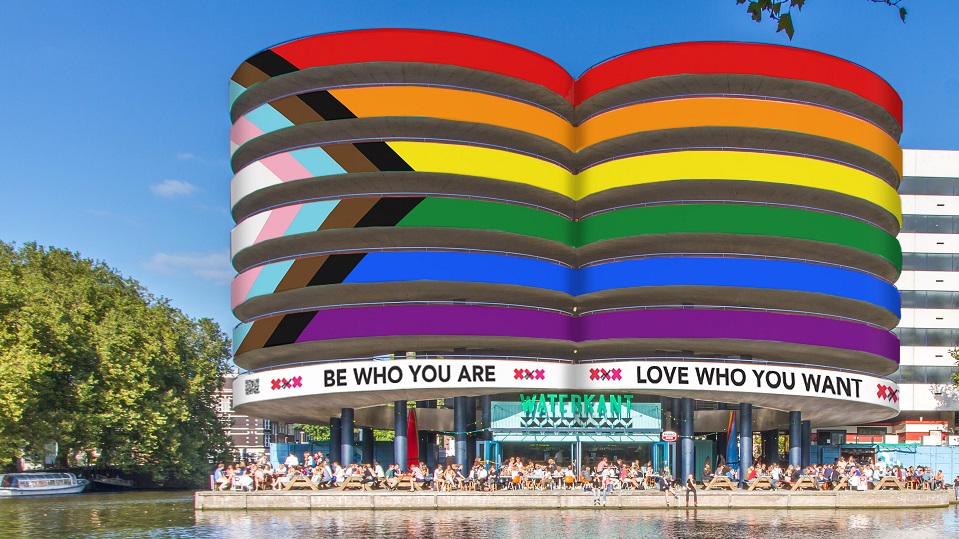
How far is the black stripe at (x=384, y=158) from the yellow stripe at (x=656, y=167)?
0.30 metres

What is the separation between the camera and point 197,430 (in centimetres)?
9400

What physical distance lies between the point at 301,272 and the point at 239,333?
7659 mm

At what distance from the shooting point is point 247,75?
65.1 m

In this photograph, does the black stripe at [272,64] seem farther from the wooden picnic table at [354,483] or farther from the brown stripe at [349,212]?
the wooden picnic table at [354,483]

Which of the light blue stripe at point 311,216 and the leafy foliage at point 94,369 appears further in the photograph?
the leafy foliage at point 94,369

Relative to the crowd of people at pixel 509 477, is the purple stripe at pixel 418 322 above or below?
above

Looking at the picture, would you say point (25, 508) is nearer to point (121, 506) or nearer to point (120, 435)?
point (121, 506)

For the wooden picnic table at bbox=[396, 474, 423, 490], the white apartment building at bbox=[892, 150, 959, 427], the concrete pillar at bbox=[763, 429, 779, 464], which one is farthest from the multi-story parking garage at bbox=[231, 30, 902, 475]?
the white apartment building at bbox=[892, 150, 959, 427]

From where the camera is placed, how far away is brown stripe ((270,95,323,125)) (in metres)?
61.5

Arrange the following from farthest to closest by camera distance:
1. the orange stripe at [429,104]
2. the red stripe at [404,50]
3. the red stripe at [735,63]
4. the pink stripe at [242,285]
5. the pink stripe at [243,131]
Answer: the pink stripe at [243,131]
the pink stripe at [242,285]
the red stripe at [735,63]
the red stripe at [404,50]
the orange stripe at [429,104]

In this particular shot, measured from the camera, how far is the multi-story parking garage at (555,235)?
196 ft

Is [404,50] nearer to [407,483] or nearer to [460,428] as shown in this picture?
[460,428]

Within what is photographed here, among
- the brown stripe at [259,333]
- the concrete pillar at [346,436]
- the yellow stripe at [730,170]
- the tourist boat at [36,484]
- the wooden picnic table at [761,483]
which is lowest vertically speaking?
the tourist boat at [36,484]

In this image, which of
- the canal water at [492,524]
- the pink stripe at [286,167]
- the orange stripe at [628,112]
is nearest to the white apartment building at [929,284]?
the orange stripe at [628,112]
